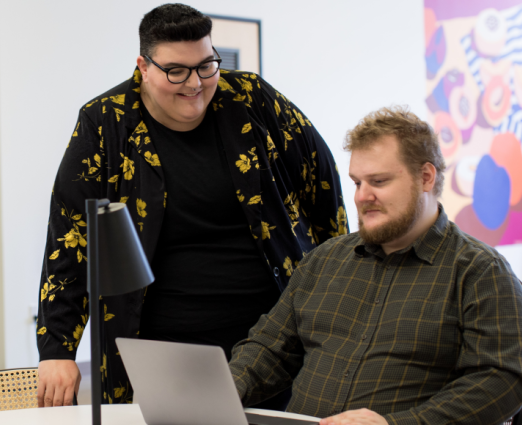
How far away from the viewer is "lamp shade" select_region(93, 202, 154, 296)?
37.0 inches

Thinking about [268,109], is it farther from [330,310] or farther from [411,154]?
[330,310]

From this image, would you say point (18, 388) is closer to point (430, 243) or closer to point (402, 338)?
point (402, 338)

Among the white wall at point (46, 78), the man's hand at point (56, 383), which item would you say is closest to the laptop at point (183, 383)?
the man's hand at point (56, 383)

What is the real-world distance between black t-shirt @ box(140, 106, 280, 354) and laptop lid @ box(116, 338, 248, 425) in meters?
0.52

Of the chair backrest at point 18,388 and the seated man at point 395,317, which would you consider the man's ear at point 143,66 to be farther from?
the chair backrest at point 18,388

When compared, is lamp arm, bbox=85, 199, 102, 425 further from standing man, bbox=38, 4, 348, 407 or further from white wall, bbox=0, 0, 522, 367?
white wall, bbox=0, 0, 522, 367

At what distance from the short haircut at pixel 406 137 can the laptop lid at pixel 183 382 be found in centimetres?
72

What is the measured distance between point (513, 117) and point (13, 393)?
14.8 ft

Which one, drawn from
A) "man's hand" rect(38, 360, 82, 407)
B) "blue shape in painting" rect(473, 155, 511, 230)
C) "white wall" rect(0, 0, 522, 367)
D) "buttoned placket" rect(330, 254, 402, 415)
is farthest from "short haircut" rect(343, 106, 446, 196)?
"blue shape in painting" rect(473, 155, 511, 230)

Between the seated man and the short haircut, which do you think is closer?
the seated man

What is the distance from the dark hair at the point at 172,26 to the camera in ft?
4.98

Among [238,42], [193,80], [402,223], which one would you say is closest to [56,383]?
[193,80]

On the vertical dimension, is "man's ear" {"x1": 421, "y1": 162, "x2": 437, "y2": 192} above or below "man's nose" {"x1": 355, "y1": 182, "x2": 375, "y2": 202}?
above

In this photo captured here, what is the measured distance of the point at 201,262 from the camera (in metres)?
1.66
